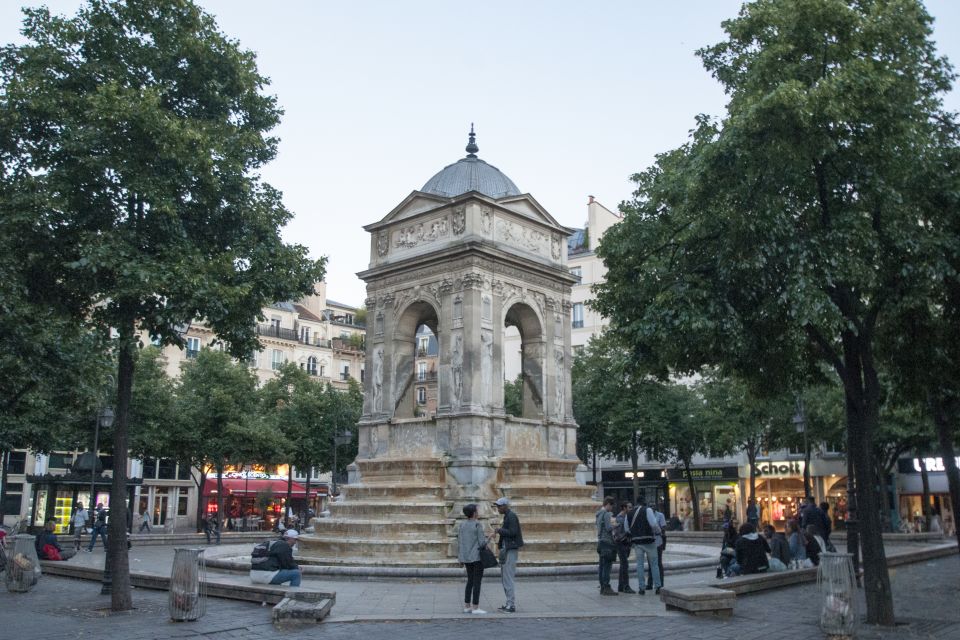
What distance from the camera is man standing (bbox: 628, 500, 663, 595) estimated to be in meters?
15.8

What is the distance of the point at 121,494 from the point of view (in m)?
14.5

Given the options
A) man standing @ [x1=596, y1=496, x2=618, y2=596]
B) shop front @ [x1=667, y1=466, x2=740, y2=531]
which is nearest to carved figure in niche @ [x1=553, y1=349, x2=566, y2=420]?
man standing @ [x1=596, y1=496, x2=618, y2=596]

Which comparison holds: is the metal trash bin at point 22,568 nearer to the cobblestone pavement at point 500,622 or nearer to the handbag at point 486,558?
the cobblestone pavement at point 500,622

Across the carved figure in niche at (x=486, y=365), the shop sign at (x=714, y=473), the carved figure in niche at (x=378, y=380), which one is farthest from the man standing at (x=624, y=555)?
the shop sign at (x=714, y=473)

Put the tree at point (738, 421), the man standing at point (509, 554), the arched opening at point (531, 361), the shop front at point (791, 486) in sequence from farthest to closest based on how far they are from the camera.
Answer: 1. the shop front at point (791, 486)
2. the tree at point (738, 421)
3. the arched opening at point (531, 361)
4. the man standing at point (509, 554)

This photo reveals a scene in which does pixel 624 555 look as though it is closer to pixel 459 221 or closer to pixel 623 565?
pixel 623 565

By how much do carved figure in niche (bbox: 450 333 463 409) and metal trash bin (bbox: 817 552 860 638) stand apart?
37.9 feet

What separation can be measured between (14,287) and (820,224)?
12501 millimetres

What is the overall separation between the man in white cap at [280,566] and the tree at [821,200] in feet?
23.8

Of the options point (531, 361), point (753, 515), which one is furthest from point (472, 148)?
point (753, 515)

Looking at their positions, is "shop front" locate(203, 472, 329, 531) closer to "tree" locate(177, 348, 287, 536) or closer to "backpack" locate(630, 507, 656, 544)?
"tree" locate(177, 348, 287, 536)

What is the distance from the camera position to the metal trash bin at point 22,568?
56.7ft

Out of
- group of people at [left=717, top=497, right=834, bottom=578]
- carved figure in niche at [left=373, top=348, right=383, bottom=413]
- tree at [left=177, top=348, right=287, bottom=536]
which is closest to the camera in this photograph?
group of people at [left=717, top=497, right=834, bottom=578]

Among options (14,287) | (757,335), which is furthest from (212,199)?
(757,335)
